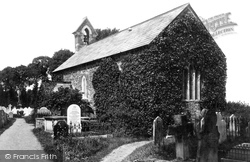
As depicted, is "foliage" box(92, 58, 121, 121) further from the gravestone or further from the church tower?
the church tower

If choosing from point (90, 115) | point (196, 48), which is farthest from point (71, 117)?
point (196, 48)

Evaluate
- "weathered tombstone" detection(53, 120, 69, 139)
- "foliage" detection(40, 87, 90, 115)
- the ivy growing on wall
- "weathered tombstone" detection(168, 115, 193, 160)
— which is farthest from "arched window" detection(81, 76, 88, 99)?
"weathered tombstone" detection(168, 115, 193, 160)

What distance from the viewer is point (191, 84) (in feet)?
59.2

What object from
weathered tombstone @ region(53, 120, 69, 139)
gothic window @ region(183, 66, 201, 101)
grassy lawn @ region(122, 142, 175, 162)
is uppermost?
gothic window @ region(183, 66, 201, 101)

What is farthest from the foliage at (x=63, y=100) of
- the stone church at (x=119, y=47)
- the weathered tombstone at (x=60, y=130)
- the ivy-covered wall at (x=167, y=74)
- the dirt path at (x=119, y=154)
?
the dirt path at (x=119, y=154)

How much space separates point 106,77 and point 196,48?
702 cm

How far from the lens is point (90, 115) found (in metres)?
22.9

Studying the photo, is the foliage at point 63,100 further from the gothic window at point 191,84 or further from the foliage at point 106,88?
the gothic window at point 191,84

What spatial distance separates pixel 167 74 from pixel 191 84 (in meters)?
2.53

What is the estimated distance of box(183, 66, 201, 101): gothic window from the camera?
17.7 m

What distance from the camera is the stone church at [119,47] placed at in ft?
58.2

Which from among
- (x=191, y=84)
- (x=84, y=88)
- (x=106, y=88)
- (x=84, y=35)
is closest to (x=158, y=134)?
(x=191, y=84)

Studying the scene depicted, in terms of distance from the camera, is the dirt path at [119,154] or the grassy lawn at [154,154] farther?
the dirt path at [119,154]

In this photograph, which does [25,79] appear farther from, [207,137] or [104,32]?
[207,137]
